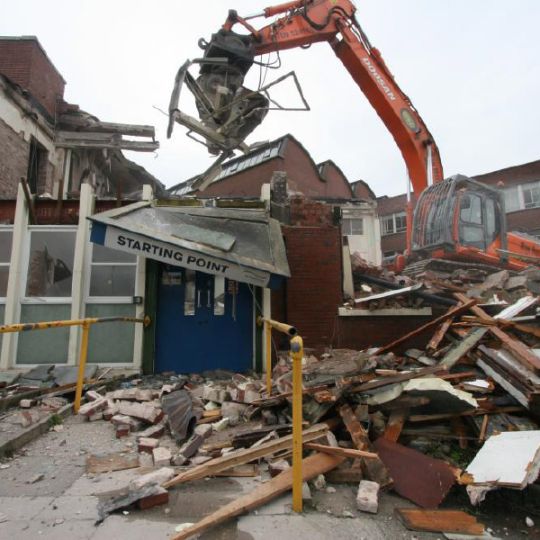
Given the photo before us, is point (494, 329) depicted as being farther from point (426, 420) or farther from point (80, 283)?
point (80, 283)

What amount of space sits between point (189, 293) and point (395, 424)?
187 inches

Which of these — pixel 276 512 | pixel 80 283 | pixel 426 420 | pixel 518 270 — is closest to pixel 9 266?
pixel 80 283

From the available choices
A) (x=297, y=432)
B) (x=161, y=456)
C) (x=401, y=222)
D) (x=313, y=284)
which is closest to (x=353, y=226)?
(x=401, y=222)

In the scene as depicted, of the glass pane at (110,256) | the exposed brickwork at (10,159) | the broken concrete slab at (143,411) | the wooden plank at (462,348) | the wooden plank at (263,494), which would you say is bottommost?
the wooden plank at (263,494)

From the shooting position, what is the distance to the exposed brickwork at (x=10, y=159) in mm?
9562

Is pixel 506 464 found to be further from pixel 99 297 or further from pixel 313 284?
pixel 99 297

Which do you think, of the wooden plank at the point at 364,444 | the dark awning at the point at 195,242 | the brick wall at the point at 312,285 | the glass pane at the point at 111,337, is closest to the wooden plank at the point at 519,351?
the wooden plank at the point at 364,444

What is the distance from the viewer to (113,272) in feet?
23.8

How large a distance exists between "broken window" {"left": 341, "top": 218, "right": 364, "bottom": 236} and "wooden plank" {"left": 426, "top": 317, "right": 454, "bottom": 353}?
1586 centimetres

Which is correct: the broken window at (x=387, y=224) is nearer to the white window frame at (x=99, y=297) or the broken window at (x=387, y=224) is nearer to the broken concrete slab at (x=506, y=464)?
the white window frame at (x=99, y=297)

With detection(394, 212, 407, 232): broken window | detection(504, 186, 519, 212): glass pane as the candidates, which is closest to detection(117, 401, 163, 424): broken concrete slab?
detection(394, 212, 407, 232): broken window

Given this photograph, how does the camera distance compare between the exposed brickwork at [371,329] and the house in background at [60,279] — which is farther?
the house in background at [60,279]

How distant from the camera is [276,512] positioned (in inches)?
99.9

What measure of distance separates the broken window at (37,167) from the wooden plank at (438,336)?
1168 cm
